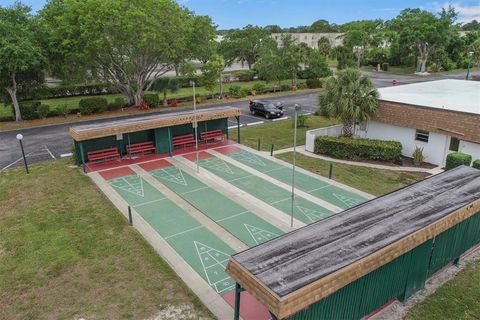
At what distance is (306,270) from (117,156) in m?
17.2

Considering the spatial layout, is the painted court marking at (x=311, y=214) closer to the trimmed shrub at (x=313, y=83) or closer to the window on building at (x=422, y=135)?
the window on building at (x=422, y=135)

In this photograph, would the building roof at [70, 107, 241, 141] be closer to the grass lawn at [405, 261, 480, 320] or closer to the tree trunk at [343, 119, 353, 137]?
the tree trunk at [343, 119, 353, 137]

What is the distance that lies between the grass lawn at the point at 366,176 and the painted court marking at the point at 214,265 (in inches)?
354

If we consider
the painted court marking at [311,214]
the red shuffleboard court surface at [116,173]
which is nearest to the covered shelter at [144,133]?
the red shuffleboard court surface at [116,173]

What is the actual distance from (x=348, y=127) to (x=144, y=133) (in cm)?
1319

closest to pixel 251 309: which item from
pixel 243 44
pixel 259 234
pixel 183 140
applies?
pixel 259 234

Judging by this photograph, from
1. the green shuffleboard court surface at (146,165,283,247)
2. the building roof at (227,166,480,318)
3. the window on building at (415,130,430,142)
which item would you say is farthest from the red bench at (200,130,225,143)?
the building roof at (227,166,480,318)

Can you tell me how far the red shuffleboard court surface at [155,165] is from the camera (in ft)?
70.8

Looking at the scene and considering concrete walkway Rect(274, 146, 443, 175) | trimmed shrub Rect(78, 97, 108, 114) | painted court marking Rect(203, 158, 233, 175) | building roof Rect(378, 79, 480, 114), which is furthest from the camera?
trimmed shrub Rect(78, 97, 108, 114)

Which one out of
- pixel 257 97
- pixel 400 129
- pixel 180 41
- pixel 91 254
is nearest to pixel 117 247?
pixel 91 254

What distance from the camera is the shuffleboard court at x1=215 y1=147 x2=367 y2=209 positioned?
17234 millimetres

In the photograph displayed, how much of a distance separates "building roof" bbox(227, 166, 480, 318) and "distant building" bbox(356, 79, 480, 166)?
899cm

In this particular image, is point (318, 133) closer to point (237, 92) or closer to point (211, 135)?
point (211, 135)

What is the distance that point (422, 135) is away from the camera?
22188 millimetres
